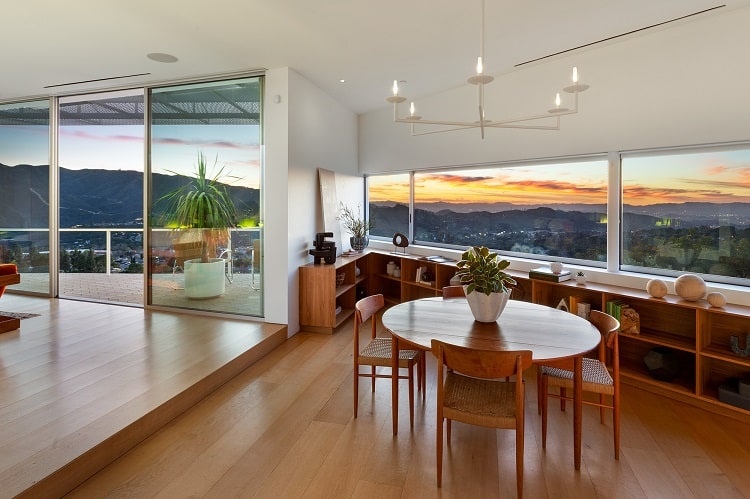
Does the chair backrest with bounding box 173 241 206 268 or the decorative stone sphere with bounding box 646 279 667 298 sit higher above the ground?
the chair backrest with bounding box 173 241 206 268

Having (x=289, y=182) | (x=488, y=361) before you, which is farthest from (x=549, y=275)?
(x=289, y=182)

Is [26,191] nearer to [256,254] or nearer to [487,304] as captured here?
[256,254]

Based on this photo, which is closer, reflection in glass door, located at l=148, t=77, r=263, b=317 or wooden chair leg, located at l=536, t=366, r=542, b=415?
wooden chair leg, located at l=536, t=366, r=542, b=415

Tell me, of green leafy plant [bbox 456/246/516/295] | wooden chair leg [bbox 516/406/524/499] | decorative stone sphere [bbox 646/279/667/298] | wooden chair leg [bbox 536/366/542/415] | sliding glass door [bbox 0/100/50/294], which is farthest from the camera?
sliding glass door [bbox 0/100/50/294]

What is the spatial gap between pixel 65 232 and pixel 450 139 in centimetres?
561

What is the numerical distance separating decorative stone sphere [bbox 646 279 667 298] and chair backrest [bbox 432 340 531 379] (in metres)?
1.93

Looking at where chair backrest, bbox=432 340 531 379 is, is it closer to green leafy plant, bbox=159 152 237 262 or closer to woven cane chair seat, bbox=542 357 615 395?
woven cane chair seat, bbox=542 357 615 395

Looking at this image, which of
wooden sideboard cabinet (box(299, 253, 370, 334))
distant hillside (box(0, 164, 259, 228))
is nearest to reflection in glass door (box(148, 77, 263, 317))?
wooden sideboard cabinet (box(299, 253, 370, 334))

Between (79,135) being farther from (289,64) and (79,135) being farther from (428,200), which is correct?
(428,200)

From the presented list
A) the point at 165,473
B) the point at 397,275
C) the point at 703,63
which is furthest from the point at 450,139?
the point at 165,473

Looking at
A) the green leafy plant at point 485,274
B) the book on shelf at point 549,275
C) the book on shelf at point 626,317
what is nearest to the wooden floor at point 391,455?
the book on shelf at point 626,317

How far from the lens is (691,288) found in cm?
317

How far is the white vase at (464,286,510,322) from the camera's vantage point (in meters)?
2.69

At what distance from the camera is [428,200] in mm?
5941
